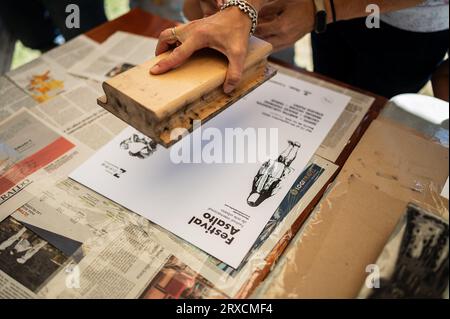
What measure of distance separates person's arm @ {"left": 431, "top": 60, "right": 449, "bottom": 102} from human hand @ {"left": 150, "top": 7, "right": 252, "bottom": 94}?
0.50m

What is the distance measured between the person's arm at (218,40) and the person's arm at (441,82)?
494 mm

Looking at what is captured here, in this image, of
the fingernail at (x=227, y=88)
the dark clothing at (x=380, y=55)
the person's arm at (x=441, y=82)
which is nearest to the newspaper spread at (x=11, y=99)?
the fingernail at (x=227, y=88)

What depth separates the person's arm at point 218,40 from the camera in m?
0.47

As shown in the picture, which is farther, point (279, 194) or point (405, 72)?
point (405, 72)

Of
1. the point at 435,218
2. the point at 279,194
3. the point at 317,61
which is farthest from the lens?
the point at 317,61

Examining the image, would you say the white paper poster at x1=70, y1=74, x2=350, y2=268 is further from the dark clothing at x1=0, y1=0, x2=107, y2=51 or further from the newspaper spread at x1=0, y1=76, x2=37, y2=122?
the dark clothing at x1=0, y1=0, x2=107, y2=51

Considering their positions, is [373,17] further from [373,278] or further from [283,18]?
[373,278]

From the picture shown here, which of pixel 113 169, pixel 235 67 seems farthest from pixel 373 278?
pixel 113 169

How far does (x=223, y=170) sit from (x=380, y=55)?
1.67ft

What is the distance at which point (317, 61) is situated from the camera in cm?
92

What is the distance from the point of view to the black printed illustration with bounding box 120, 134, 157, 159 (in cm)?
60
